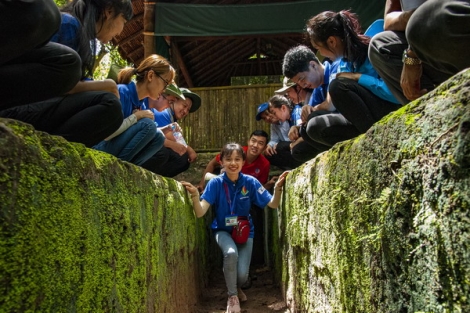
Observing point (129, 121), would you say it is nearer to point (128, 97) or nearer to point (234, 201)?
point (128, 97)

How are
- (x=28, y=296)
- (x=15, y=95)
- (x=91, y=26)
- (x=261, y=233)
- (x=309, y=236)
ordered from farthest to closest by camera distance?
(x=261, y=233), (x=309, y=236), (x=91, y=26), (x=15, y=95), (x=28, y=296)

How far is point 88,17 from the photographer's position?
2494mm

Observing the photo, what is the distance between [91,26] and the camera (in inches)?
99.0

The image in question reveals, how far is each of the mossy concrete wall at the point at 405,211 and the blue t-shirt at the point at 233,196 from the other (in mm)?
2589

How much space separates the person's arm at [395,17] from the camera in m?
2.04

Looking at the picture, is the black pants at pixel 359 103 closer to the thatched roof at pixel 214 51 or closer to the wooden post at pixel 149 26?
the thatched roof at pixel 214 51

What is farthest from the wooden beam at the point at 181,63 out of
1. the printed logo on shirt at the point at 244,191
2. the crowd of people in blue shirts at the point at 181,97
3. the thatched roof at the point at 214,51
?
the printed logo on shirt at the point at 244,191

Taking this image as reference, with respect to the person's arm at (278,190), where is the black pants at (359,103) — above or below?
above

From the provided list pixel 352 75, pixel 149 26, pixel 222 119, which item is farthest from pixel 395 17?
pixel 149 26

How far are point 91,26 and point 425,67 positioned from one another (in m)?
1.79

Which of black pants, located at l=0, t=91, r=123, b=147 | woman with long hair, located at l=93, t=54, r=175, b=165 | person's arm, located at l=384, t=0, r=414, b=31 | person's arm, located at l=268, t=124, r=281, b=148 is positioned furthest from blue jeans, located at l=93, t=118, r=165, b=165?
person's arm, located at l=268, t=124, r=281, b=148

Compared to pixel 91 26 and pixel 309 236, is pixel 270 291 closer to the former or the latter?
pixel 309 236

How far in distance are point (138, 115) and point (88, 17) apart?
42.6 inches

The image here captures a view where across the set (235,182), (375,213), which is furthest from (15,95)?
(235,182)
